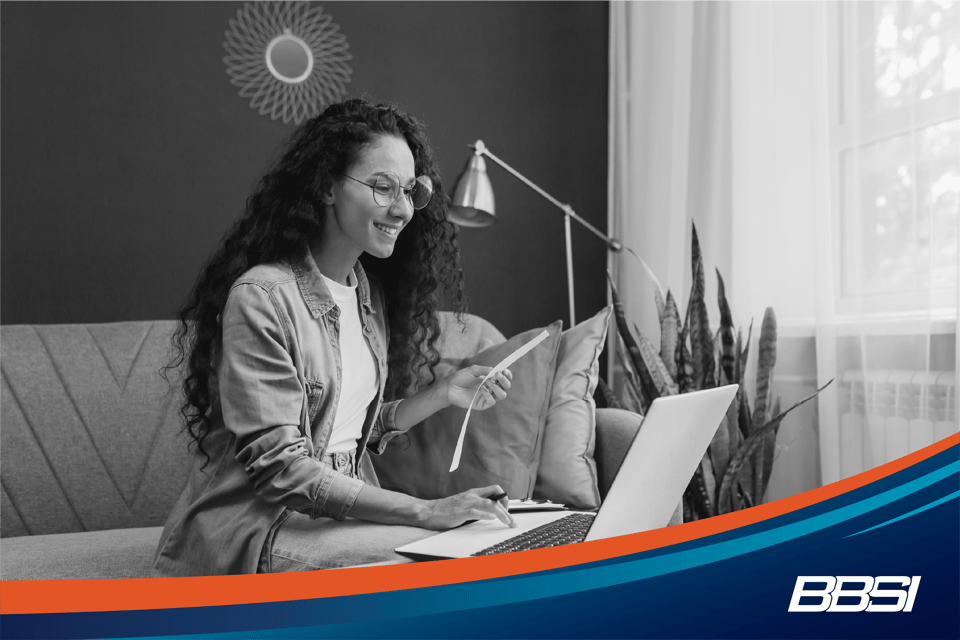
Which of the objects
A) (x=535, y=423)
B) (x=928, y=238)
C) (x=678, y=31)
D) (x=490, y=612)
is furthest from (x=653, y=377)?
(x=490, y=612)

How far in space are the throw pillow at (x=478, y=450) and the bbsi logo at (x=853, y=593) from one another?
0.92 m

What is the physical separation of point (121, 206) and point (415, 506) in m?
1.99

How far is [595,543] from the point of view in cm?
86

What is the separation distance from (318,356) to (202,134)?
1.77 m

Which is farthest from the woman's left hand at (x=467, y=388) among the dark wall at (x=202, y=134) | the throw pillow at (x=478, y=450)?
the dark wall at (x=202, y=134)

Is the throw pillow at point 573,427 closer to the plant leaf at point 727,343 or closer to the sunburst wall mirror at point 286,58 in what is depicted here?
the plant leaf at point 727,343

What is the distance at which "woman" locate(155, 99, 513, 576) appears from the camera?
3.97 feet

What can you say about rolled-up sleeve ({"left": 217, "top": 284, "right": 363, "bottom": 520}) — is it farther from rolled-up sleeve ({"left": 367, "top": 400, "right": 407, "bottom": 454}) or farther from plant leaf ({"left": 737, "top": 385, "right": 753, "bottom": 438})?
plant leaf ({"left": 737, "top": 385, "right": 753, "bottom": 438})

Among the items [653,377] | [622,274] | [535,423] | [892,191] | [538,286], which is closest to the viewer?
[535,423]

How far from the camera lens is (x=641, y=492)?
0.92m

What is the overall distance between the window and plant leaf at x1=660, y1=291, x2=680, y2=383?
0.46 m

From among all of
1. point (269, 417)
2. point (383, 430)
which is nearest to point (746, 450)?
point (383, 430)

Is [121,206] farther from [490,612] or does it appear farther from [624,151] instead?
[490,612]

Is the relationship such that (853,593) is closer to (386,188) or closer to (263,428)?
(263,428)
